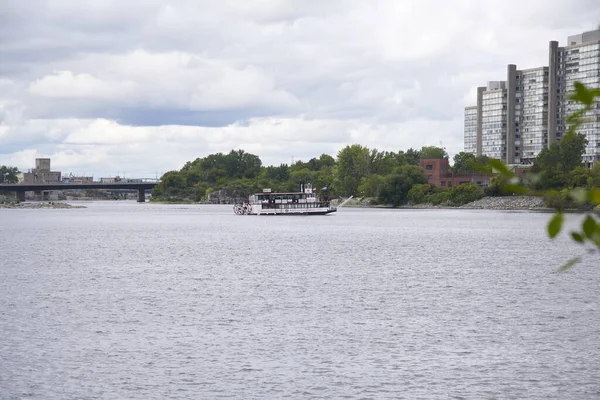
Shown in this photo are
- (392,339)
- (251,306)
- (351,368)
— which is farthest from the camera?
(251,306)

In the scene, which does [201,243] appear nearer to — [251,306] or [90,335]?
[251,306]

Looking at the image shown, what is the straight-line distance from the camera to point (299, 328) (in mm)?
35750

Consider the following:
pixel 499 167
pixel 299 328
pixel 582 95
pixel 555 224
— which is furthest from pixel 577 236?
pixel 299 328

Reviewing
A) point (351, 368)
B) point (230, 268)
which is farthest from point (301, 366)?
point (230, 268)

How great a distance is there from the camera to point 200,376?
2647cm

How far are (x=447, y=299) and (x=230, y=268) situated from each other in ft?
82.0

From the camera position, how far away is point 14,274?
62.1m

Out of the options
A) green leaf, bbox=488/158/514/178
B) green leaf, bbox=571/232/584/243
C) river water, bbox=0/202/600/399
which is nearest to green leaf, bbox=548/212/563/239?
green leaf, bbox=571/232/584/243

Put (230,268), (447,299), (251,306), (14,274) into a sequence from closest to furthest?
(251,306) → (447,299) → (14,274) → (230,268)

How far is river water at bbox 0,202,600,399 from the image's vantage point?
25.5 metres

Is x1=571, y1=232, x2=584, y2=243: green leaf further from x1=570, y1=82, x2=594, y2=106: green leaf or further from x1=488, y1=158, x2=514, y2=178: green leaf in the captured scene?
x1=570, y1=82, x2=594, y2=106: green leaf

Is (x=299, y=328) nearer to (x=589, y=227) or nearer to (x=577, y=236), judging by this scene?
(x=577, y=236)

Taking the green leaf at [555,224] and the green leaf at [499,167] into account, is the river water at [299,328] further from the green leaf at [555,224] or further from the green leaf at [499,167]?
the green leaf at [555,224]

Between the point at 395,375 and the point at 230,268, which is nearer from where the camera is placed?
the point at 395,375
